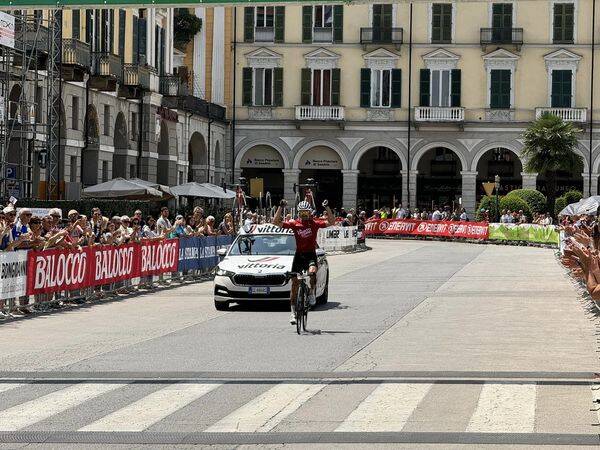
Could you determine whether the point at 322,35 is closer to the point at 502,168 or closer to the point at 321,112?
the point at 321,112

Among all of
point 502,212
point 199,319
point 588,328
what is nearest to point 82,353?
point 199,319

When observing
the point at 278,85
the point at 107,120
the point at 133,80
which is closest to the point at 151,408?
the point at 107,120

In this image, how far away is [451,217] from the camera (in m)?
75.2

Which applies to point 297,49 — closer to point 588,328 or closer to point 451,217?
point 451,217

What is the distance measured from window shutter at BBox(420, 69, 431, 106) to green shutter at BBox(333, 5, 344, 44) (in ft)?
17.4

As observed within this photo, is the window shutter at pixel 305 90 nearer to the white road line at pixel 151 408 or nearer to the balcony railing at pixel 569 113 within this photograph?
the balcony railing at pixel 569 113

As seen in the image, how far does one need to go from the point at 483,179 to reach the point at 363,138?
7893mm

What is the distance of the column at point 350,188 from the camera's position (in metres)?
78.9

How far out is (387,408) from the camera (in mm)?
12336

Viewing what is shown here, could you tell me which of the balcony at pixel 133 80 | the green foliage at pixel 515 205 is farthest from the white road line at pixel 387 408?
the green foliage at pixel 515 205

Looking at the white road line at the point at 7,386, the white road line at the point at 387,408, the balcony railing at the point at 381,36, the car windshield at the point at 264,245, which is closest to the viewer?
→ the white road line at the point at 387,408

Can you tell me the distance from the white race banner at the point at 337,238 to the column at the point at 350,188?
19221 millimetres

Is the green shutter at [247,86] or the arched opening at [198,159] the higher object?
the green shutter at [247,86]

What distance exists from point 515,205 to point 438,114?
8726mm
